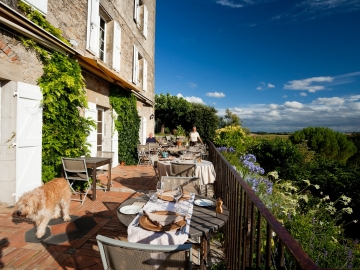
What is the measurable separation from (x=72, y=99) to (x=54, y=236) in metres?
2.72

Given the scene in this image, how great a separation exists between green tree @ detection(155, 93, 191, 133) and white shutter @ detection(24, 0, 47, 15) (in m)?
20.5

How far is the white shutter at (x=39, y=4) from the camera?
13.4 ft

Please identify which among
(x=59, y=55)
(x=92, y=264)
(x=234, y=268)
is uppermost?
(x=59, y=55)

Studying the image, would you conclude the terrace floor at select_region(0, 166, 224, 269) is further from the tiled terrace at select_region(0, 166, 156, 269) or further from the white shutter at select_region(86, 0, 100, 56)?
the white shutter at select_region(86, 0, 100, 56)

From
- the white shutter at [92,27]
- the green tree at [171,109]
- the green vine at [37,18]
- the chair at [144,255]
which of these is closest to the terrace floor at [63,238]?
the chair at [144,255]

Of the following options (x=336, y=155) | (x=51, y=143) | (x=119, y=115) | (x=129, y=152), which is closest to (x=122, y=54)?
(x=119, y=115)

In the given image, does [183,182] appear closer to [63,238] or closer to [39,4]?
[63,238]

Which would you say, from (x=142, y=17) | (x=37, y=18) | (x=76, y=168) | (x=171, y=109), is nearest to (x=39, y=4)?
(x=37, y=18)

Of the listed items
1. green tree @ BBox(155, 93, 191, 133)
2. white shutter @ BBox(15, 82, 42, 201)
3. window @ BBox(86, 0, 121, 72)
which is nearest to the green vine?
white shutter @ BBox(15, 82, 42, 201)

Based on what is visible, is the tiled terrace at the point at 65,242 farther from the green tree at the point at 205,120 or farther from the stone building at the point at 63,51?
the green tree at the point at 205,120

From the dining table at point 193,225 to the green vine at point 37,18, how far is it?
13.3 feet

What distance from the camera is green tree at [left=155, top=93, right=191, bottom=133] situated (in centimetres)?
2533

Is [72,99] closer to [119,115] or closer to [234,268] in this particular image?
[119,115]

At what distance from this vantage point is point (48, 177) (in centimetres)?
459
